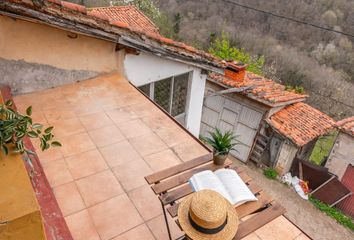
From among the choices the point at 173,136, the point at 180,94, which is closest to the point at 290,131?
the point at 180,94

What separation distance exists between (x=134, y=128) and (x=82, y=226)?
2.19 meters

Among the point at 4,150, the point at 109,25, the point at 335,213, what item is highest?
the point at 109,25

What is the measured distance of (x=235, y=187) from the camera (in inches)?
126

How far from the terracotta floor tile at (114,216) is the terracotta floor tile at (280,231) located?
177 cm

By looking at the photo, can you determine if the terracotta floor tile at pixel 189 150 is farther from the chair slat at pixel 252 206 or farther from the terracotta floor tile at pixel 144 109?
the chair slat at pixel 252 206

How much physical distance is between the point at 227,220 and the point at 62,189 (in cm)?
242

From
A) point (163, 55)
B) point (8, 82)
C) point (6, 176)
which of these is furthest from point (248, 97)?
point (6, 176)

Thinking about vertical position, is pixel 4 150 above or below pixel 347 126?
above

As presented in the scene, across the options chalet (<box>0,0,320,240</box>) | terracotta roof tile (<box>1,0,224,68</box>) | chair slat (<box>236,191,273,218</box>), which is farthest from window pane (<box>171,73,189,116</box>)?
chair slat (<box>236,191,273,218</box>)

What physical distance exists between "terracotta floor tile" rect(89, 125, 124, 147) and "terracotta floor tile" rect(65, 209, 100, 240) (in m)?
1.45

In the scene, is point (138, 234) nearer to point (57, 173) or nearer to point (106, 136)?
point (57, 173)

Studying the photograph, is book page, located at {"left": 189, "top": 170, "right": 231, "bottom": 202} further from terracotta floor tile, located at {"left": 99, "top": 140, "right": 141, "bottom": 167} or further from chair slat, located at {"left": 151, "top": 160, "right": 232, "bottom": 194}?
terracotta floor tile, located at {"left": 99, "top": 140, "right": 141, "bottom": 167}

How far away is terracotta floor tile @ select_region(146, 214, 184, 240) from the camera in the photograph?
11.4ft

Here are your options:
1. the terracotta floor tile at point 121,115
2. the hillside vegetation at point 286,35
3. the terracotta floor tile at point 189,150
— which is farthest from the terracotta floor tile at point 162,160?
the hillside vegetation at point 286,35
